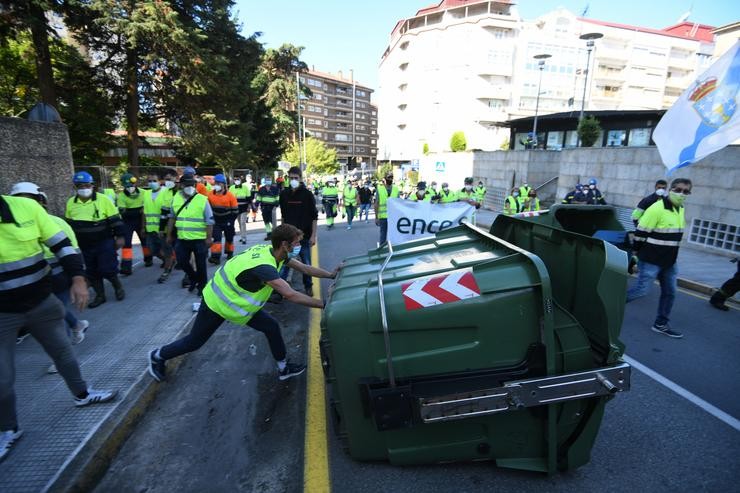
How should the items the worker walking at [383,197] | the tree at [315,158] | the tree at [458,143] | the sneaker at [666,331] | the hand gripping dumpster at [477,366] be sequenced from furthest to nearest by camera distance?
the tree at [315,158] → the tree at [458,143] → the worker walking at [383,197] → the sneaker at [666,331] → the hand gripping dumpster at [477,366]

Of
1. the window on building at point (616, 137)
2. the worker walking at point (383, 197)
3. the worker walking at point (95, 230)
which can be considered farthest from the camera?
the window on building at point (616, 137)

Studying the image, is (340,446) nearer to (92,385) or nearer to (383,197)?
→ (92,385)

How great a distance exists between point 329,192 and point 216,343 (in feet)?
33.7

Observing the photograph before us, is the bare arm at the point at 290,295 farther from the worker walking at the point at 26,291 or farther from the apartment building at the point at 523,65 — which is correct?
the apartment building at the point at 523,65

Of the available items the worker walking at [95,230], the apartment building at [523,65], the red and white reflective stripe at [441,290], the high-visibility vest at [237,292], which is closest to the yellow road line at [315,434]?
the high-visibility vest at [237,292]

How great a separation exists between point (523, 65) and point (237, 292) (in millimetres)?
54805

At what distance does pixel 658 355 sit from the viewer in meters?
4.18

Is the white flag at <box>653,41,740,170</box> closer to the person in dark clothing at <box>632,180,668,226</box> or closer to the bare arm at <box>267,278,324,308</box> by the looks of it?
the person in dark clothing at <box>632,180,668,226</box>

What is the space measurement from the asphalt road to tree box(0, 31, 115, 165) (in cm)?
2149

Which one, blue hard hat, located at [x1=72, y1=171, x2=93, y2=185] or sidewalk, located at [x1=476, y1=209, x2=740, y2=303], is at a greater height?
blue hard hat, located at [x1=72, y1=171, x2=93, y2=185]

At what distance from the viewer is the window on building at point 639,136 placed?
25.5 meters

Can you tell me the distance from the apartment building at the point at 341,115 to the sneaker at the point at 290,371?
7613 centimetres

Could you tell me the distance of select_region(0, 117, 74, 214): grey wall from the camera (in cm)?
549

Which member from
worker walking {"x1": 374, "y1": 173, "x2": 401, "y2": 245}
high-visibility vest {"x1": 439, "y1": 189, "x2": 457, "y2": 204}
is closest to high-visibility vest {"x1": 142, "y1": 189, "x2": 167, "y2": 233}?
worker walking {"x1": 374, "y1": 173, "x2": 401, "y2": 245}
